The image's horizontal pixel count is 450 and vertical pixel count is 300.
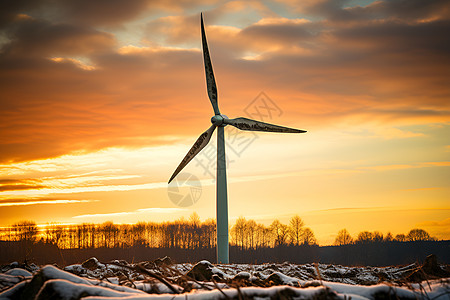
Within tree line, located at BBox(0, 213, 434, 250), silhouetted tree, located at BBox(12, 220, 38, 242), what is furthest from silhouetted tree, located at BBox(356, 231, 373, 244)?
silhouetted tree, located at BBox(12, 220, 38, 242)

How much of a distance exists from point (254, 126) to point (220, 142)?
2.83m

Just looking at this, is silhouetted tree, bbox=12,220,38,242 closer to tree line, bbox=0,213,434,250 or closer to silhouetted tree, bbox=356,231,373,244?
tree line, bbox=0,213,434,250

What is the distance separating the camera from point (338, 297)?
338 centimetres

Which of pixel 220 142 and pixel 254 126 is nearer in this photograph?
pixel 254 126

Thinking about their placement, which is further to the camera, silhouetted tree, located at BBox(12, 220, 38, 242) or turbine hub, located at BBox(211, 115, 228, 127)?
silhouetted tree, located at BBox(12, 220, 38, 242)

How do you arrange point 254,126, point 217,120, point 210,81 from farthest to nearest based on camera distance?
1. point 210,81
2. point 217,120
3. point 254,126

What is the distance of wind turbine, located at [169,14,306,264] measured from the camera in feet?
94.8

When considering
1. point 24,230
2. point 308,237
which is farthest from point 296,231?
point 24,230

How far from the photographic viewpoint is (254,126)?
2958 cm

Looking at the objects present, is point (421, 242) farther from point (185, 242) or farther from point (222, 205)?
point (222, 205)

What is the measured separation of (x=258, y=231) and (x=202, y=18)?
79.4m

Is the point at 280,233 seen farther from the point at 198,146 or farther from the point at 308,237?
the point at 198,146

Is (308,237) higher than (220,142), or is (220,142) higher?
(220,142)

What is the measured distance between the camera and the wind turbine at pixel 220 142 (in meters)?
28.9
